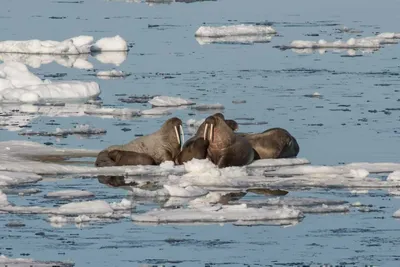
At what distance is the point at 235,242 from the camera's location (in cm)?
850

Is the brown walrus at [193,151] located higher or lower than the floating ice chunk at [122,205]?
higher

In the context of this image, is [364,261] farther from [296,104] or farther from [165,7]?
[165,7]

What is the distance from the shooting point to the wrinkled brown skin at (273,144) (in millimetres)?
12453

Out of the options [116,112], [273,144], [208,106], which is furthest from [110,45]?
[273,144]

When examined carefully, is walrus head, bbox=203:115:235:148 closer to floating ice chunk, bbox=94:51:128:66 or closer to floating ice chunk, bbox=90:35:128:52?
floating ice chunk, bbox=94:51:128:66

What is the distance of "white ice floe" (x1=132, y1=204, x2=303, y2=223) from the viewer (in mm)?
9188

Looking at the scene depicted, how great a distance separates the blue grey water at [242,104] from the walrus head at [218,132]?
933 mm

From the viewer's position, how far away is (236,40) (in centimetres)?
2683

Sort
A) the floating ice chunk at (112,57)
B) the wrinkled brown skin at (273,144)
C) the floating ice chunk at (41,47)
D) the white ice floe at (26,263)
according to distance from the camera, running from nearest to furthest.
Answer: the white ice floe at (26,263) < the wrinkled brown skin at (273,144) < the floating ice chunk at (112,57) < the floating ice chunk at (41,47)

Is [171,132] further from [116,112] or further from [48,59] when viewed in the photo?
[48,59]

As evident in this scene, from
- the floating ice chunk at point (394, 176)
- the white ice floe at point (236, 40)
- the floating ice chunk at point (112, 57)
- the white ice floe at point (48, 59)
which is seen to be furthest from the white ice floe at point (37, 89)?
the white ice floe at point (236, 40)

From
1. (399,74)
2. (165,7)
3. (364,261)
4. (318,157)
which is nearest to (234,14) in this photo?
(165,7)

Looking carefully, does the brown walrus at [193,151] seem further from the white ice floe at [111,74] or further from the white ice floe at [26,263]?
the white ice floe at [111,74]

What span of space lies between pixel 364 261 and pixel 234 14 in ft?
86.1
